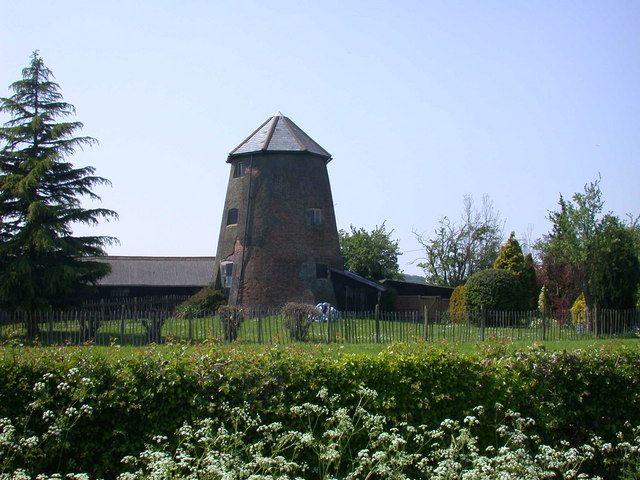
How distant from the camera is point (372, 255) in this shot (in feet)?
183

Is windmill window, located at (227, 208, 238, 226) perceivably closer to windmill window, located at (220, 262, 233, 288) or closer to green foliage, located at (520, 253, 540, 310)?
windmill window, located at (220, 262, 233, 288)

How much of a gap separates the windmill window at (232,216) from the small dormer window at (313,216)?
391 centimetres

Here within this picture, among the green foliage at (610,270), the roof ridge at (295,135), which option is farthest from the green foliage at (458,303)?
the roof ridge at (295,135)

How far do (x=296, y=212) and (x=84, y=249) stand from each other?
1246 centimetres

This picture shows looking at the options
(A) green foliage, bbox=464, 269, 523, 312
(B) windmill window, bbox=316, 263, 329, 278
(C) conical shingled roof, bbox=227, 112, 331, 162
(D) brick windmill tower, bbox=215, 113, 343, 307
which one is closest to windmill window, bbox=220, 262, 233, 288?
(D) brick windmill tower, bbox=215, 113, 343, 307

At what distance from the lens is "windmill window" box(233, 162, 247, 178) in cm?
4150

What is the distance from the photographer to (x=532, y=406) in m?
9.70

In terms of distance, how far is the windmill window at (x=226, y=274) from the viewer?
41.2 metres

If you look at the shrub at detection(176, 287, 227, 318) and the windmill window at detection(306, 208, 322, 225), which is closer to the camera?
the shrub at detection(176, 287, 227, 318)

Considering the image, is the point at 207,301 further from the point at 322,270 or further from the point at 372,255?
the point at 372,255

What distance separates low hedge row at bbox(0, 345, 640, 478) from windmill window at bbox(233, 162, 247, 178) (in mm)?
32148

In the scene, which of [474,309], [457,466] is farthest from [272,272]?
[457,466]

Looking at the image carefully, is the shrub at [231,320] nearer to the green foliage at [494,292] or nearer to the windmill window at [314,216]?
the green foliage at [494,292]

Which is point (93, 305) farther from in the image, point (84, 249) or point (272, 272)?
point (272, 272)
